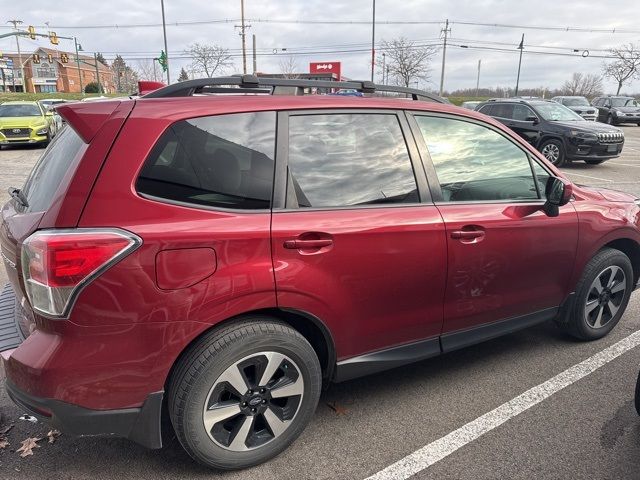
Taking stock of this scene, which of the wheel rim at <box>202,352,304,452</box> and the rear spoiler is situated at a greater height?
the rear spoiler

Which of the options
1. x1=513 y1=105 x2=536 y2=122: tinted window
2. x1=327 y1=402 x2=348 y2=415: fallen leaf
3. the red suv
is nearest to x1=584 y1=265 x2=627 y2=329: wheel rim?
the red suv

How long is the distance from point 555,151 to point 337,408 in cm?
1197

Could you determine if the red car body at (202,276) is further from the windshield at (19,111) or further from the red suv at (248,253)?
the windshield at (19,111)

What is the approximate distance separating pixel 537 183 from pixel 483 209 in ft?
2.00

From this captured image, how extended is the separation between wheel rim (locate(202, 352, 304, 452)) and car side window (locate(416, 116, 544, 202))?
4.44 ft

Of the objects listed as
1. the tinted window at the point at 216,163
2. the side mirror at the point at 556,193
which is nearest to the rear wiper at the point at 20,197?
the tinted window at the point at 216,163

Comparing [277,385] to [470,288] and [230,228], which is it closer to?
[230,228]

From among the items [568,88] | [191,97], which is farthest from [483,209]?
[568,88]

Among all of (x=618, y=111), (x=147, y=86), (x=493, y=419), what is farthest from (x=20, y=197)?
(x=618, y=111)

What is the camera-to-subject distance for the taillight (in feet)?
6.18

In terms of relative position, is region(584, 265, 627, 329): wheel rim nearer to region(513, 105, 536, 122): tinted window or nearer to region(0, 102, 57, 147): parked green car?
region(513, 105, 536, 122): tinted window

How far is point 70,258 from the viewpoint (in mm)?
1884

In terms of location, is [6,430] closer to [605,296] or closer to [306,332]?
[306,332]

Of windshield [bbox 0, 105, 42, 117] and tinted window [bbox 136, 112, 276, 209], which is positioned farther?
windshield [bbox 0, 105, 42, 117]
